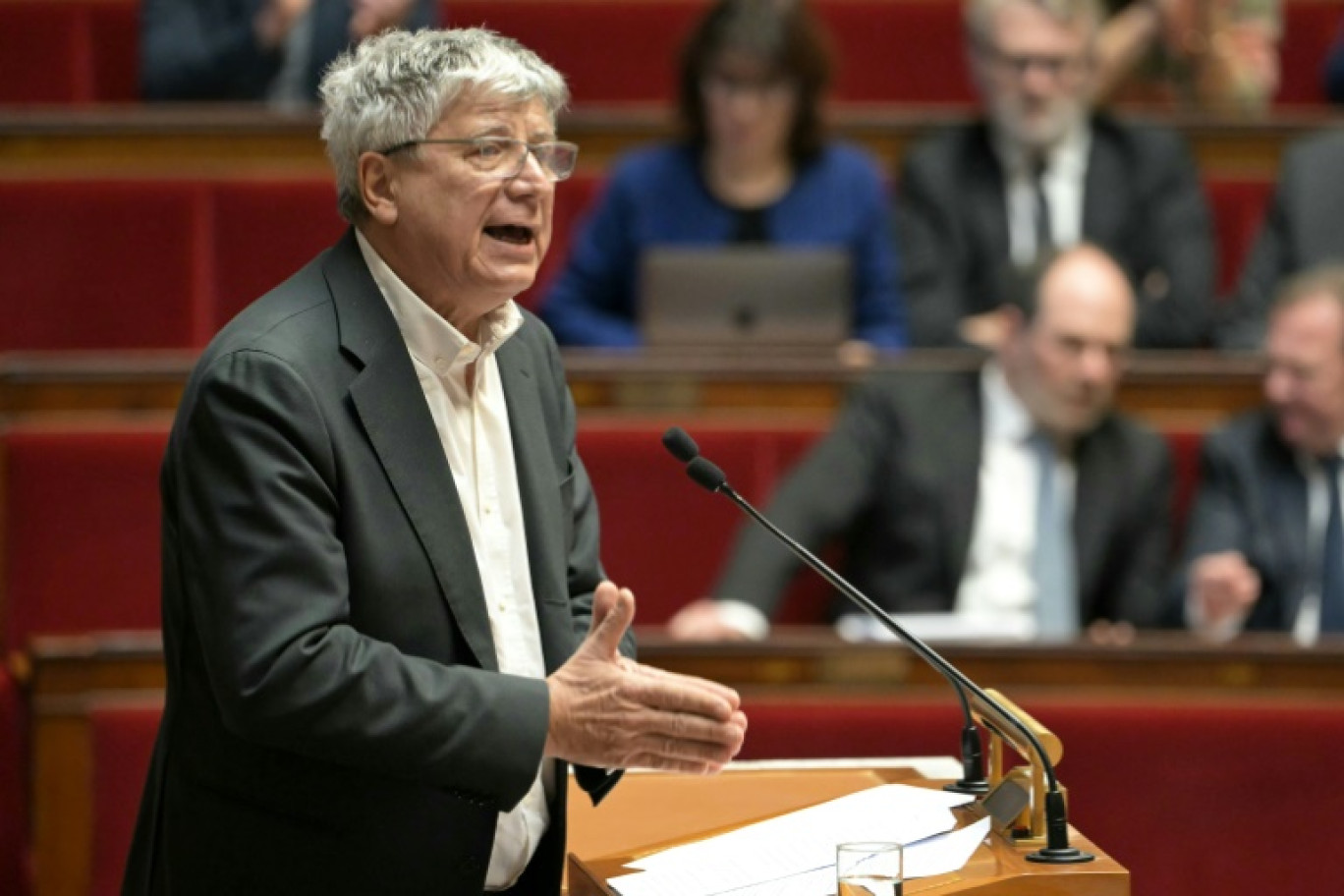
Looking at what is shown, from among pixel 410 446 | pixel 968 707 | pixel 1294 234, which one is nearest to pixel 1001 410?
pixel 1294 234

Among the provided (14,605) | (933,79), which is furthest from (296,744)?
(933,79)

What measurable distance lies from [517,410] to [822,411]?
78 cm

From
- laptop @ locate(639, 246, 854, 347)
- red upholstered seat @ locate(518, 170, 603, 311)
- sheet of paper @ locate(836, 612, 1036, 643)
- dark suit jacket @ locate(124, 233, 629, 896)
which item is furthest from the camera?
red upholstered seat @ locate(518, 170, 603, 311)

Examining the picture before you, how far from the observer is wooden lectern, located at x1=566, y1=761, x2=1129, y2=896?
0.73 m

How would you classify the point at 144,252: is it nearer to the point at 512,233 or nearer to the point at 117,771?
the point at 117,771

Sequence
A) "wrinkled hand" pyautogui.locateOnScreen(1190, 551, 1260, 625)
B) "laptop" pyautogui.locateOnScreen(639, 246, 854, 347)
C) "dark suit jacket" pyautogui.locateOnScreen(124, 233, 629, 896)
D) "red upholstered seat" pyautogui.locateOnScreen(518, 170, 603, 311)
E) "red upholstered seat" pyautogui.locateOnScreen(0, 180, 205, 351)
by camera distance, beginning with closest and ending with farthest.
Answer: "dark suit jacket" pyautogui.locateOnScreen(124, 233, 629, 896) < "wrinkled hand" pyautogui.locateOnScreen(1190, 551, 1260, 625) < "laptop" pyautogui.locateOnScreen(639, 246, 854, 347) < "red upholstered seat" pyautogui.locateOnScreen(0, 180, 205, 351) < "red upholstered seat" pyautogui.locateOnScreen(518, 170, 603, 311)

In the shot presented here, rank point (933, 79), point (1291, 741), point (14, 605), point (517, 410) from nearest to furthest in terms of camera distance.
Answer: point (517, 410) → point (1291, 741) → point (14, 605) → point (933, 79)

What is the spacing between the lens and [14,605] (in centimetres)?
150

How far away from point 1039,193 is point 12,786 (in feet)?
3.57

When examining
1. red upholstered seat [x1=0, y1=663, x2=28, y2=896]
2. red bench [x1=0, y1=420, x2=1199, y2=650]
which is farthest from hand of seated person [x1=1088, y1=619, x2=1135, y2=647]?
red upholstered seat [x1=0, y1=663, x2=28, y2=896]

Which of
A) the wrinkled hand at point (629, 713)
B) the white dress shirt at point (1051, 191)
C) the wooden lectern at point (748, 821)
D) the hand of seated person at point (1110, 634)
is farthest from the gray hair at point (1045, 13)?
the wrinkled hand at point (629, 713)

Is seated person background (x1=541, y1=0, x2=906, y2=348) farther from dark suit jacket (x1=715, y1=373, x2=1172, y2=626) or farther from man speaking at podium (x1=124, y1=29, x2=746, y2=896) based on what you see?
man speaking at podium (x1=124, y1=29, x2=746, y2=896)

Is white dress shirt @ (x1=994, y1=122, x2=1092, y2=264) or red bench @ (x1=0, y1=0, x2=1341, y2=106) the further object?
red bench @ (x1=0, y1=0, x2=1341, y2=106)

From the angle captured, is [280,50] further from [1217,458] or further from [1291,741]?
[1291,741]
